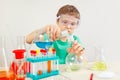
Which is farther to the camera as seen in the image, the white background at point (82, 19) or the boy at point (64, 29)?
the white background at point (82, 19)

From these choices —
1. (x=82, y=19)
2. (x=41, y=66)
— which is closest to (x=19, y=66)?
(x=41, y=66)

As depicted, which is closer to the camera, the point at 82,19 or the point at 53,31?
the point at 53,31

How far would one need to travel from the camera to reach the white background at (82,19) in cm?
107

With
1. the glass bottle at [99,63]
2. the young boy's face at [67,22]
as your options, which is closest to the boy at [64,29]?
the young boy's face at [67,22]

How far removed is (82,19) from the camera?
1.26 meters

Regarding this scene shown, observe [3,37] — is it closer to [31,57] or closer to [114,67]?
[31,57]

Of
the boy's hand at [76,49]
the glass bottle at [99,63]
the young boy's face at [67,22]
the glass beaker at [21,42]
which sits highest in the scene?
the young boy's face at [67,22]

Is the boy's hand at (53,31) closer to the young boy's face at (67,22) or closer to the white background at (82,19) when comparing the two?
the young boy's face at (67,22)

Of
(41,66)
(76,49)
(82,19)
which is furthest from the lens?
(82,19)

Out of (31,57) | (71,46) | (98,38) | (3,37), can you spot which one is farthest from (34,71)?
(98,38)

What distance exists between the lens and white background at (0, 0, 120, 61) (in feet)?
3.51

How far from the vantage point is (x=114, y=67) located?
1.02m

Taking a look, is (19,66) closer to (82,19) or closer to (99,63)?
(99,63)

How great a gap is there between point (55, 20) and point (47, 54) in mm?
354
